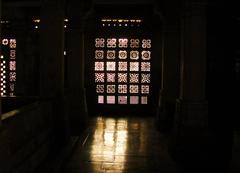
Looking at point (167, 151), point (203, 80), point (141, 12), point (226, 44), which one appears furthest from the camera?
point (141, 12)

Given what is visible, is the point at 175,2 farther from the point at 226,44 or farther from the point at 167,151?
the point at 167,151

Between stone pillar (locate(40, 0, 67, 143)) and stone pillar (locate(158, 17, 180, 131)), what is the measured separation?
4.50 metres

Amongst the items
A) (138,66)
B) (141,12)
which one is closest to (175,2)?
(141,12)

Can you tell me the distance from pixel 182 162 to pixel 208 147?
725mm

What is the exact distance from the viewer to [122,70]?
54.7 feet

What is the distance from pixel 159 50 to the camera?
16406 mm

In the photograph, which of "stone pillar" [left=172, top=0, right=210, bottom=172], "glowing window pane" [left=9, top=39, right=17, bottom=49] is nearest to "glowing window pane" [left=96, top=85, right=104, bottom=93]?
"glowing window pane" [left=9, top=39, right=17, bottom=49]

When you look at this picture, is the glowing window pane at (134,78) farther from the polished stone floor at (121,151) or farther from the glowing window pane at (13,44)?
the glowing window pane at (13,44)

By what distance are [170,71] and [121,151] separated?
175 inches

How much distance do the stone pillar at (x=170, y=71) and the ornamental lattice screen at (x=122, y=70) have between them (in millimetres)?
3784

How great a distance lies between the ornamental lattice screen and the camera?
16.5 metres

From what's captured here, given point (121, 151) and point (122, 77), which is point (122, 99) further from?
point (121, 151)

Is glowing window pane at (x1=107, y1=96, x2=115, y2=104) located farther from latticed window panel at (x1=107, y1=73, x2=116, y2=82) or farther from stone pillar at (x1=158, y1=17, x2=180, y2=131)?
stone pillar at (x1=158, y1=17, x2=180, y2=131)

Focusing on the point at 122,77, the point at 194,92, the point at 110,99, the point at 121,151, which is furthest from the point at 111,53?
the point at 194,92
